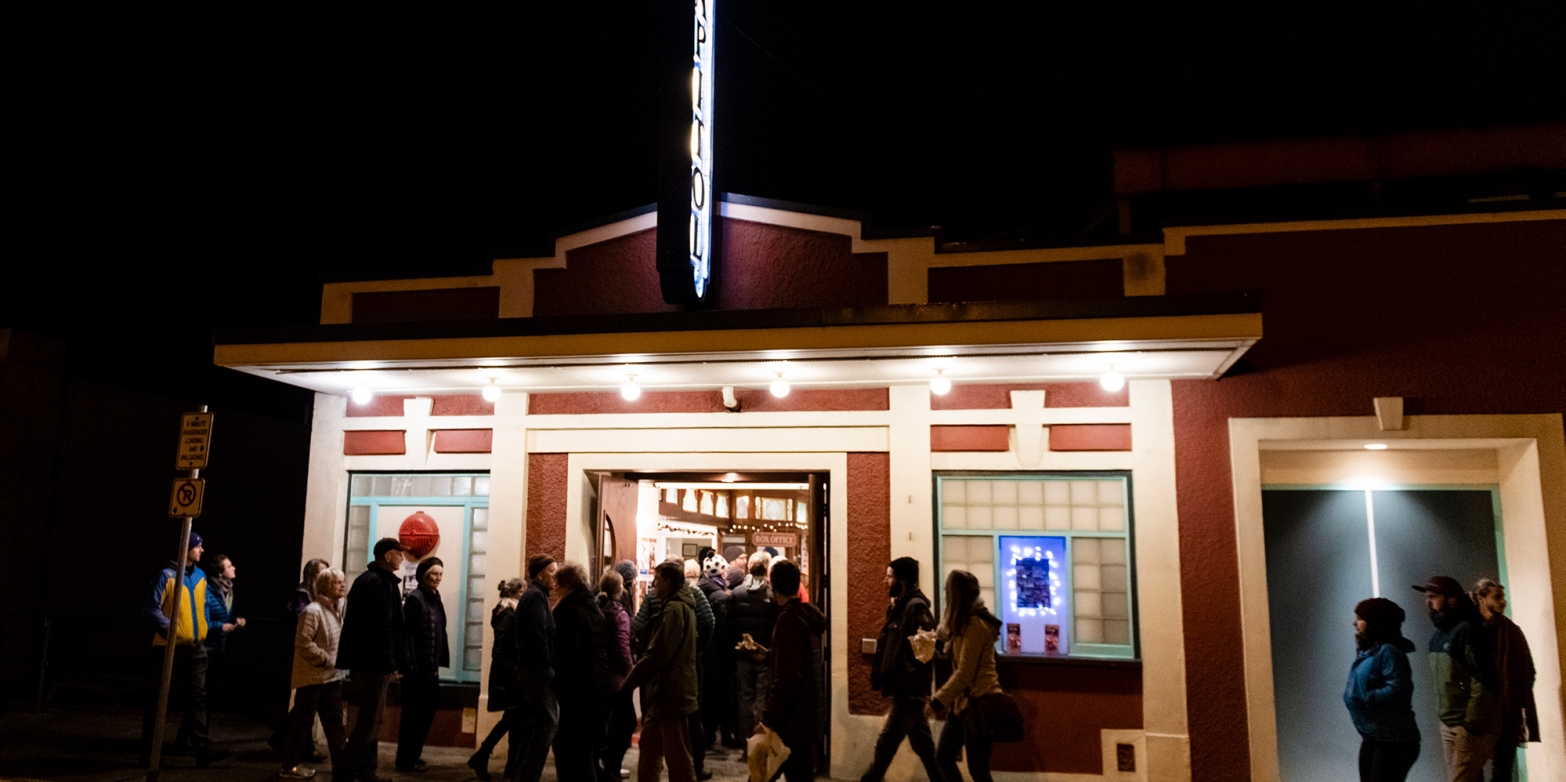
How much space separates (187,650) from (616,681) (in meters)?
4.39

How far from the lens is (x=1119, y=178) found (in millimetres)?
10281

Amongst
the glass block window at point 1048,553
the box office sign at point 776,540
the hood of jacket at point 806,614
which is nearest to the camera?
the hood of jacket at point 806,614

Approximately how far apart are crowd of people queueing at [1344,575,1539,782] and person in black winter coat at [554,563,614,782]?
536 cm

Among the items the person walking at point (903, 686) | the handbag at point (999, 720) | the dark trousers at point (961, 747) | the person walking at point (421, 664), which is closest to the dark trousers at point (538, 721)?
the person walking at point (421, 664)

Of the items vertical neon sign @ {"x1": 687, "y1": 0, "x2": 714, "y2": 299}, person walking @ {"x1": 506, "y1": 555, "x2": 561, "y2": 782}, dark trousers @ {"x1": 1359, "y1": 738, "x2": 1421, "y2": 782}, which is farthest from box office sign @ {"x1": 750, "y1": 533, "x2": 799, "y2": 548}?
dark trousers @ {"x1": 1359, "y1": 738, "x2": 1421, "y2": 782}

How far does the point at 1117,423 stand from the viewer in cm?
877

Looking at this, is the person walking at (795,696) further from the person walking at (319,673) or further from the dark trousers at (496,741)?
the person walking at (319,673)

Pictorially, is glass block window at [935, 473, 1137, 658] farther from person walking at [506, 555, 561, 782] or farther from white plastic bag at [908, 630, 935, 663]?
person walking at [506, 555, 561, 782]

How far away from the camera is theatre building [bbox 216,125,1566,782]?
8133mm

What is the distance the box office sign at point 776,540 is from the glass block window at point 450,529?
608 cm

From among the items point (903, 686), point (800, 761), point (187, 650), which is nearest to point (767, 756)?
point (800, 761)

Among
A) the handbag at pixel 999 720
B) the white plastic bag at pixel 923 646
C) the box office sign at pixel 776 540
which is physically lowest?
the handbag at pixel 999 720

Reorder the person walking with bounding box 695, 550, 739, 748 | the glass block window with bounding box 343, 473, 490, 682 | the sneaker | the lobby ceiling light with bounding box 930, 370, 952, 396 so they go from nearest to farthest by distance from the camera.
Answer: the sneaker
the lobby ceiling light with bounding box 930, 370, 952, 396
the person walking with bounding box 695, 550, 739, 748
the glass block window with bounding box 343, 473, 490, 682

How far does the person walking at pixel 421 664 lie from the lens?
8.58 m
